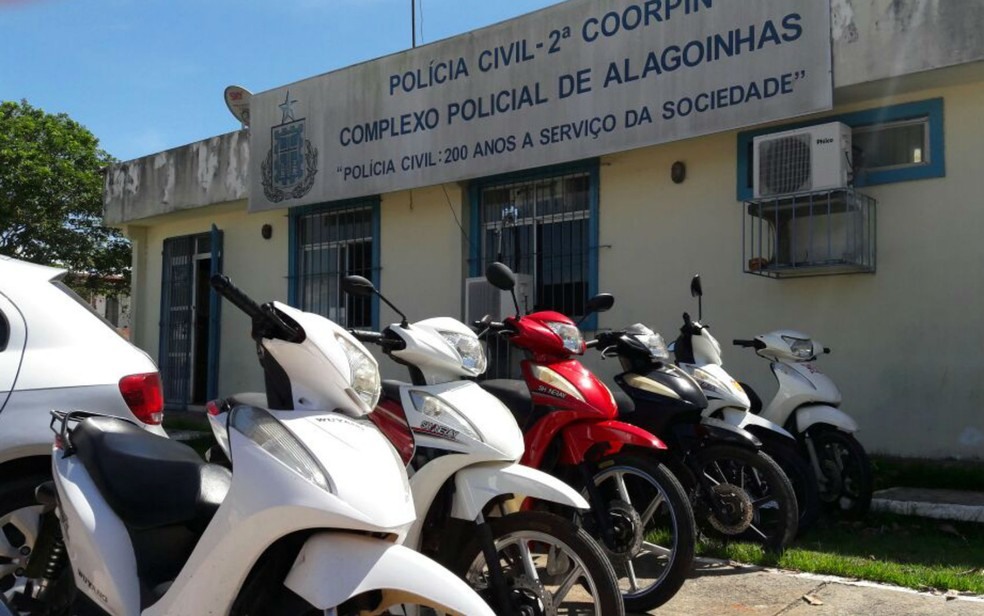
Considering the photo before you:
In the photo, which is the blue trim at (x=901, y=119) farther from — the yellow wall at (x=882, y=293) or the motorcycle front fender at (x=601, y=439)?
the motorcycle front fender at (x=601, y=439)

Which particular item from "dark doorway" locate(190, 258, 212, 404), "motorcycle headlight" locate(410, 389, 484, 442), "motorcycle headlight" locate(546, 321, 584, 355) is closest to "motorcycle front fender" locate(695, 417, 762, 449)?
"motorcycle headlight" locate(546, 321, 584, 355)

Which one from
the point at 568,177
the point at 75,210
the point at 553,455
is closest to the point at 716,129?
the point at 568,177

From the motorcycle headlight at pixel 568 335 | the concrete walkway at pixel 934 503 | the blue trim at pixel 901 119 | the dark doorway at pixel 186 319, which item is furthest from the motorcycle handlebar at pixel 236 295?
the dark doorway at pixel 186 319

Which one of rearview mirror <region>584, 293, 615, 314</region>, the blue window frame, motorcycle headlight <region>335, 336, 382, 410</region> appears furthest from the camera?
the blue window frame

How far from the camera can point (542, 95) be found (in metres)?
8.12

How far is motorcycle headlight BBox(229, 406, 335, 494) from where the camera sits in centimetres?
227

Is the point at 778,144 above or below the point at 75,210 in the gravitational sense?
below

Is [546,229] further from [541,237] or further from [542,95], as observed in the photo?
[542,95]

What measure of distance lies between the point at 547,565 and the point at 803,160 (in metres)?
4.73

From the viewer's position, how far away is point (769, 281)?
7328 mm

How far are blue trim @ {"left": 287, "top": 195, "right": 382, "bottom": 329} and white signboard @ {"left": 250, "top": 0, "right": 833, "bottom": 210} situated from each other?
0.39 metres

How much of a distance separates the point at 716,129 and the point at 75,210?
18.6 meters

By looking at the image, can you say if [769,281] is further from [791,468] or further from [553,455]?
[553,455]

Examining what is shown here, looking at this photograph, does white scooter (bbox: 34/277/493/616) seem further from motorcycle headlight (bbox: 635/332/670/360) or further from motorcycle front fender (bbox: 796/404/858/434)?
motorcycle front fender (bbox: 796/404/858/434)
